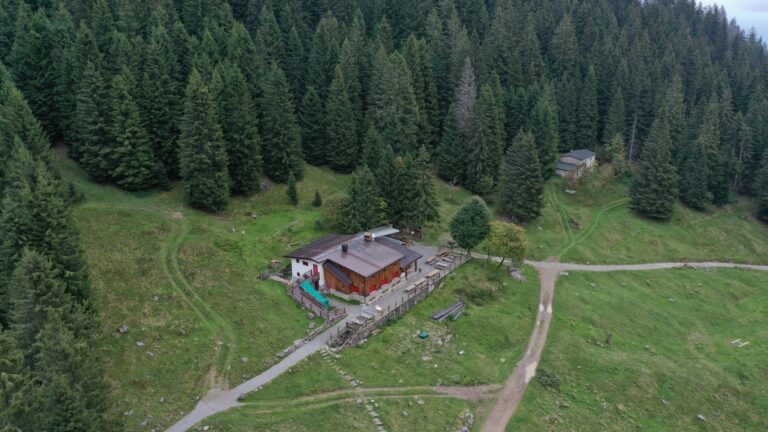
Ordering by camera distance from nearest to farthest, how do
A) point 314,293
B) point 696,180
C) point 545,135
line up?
point 314,293 < point 545,135 < point 696,180

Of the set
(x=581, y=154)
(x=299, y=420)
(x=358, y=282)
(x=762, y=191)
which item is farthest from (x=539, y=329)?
(x=762, y=191)

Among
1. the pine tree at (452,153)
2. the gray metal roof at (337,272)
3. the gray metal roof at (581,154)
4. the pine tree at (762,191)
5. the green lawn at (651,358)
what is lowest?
the green lawn at (651,358)

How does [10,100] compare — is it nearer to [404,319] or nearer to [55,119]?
[55,119]

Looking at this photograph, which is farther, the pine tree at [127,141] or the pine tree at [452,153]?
the pine tree at [452,153]

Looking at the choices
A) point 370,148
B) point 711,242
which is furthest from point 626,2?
point 370,148

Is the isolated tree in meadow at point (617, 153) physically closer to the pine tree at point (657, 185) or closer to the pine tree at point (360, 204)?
the pine tree at point (657, 185)

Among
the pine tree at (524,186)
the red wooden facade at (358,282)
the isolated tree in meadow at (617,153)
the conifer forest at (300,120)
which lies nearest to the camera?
the conifer forest at (300,120)

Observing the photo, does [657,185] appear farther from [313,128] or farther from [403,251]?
[313,128]

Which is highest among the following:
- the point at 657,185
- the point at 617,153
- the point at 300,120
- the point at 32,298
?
the point at 300,120

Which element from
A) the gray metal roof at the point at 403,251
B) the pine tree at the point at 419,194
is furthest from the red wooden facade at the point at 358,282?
the pine tree at the point at 419,194
